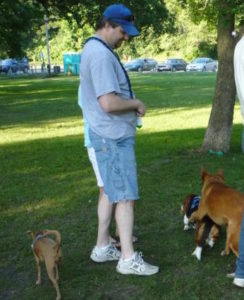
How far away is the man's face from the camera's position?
355cm

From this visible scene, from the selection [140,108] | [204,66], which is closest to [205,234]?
[140,108]

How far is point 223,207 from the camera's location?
12.4ft

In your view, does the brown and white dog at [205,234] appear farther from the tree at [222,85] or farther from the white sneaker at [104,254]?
the tree at [222,85]

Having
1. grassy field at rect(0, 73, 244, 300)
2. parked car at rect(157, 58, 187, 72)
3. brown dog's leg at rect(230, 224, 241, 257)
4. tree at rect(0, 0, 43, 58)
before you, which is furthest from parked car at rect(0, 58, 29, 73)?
brown dog's leg at rect(230, 224, 241, 257)

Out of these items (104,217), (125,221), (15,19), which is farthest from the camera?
(15,19)

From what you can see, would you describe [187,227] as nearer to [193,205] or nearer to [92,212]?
[193,205]

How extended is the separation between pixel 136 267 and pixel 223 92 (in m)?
4.53

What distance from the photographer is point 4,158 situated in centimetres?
882

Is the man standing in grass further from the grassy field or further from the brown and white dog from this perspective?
the brown and white dog

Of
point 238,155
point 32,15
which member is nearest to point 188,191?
point 238,155

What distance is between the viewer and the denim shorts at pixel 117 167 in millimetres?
3633

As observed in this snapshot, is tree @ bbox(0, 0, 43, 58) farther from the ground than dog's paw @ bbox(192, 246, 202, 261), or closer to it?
farther from the ground

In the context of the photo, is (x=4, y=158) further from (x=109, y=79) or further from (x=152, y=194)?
(x=109, y=79)

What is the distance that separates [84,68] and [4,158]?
18.2ft
